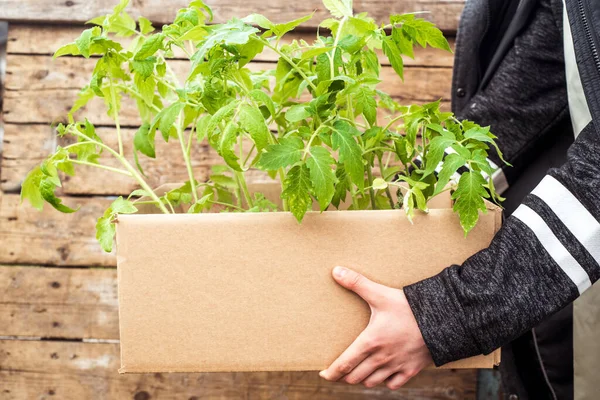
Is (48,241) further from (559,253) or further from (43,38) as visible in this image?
(559,253)

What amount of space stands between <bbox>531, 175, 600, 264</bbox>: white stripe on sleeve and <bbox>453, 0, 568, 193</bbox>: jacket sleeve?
0.41m

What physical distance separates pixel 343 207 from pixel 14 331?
101 cm

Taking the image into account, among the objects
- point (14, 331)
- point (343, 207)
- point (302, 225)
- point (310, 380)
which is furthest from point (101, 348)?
point (302, 225)

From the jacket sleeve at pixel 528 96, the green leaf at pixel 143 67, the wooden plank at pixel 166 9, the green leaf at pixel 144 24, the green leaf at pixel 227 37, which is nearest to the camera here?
the green leaf at pixel 227 37

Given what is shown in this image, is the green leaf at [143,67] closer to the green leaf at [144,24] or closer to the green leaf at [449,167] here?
the green leaf at [144,24]

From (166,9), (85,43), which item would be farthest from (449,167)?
(166,9)

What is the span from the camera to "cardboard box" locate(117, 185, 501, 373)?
25.6 inches

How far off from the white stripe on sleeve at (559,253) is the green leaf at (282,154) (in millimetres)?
313

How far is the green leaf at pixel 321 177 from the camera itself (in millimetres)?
609

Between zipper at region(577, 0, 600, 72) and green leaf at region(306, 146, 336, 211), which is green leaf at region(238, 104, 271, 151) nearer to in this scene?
green leaf at region(306, 146, 336, 211)

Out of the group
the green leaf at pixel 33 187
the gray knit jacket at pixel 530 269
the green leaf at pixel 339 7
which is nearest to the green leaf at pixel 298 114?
the green leaf at pixel 339 7

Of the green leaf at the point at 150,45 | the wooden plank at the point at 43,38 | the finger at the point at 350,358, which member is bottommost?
the wooden plank at the point at 43,38

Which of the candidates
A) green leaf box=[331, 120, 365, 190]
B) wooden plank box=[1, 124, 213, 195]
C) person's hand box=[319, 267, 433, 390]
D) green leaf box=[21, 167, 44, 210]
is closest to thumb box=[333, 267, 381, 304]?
person's hand box=[319, 267, 433, 390]

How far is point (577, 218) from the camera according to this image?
64 cm
